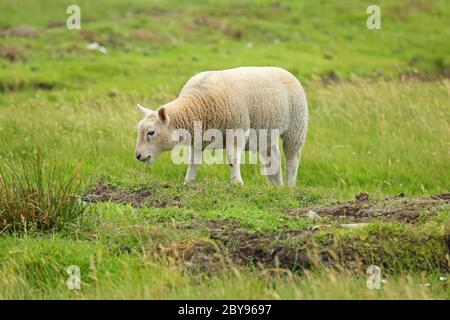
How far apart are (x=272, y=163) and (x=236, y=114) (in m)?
1.32

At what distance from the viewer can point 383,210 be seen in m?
9.29

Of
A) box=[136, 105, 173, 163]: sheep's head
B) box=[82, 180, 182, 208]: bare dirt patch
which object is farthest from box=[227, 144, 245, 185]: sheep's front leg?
box=[82, 180, 182, 208]: bare dirt patch

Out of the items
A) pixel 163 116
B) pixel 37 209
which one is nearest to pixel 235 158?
pixel 163 116

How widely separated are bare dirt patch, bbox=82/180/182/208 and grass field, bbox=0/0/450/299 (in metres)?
0.03

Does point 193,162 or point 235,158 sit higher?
point 235,158

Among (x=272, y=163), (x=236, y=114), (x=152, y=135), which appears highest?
(x=236, y=114)

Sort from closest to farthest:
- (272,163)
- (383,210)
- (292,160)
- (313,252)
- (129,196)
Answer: (313,252) < (383,210) < (129,196) < (272,163) < (292,160)

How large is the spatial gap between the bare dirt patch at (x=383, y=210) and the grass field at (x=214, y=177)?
26 millimetres

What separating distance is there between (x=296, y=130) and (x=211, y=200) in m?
3.48

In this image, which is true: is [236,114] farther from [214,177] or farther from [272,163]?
[214,177]

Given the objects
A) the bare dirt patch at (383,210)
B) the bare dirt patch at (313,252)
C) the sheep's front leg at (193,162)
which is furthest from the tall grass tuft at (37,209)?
the sheep's front leg at (193,162)

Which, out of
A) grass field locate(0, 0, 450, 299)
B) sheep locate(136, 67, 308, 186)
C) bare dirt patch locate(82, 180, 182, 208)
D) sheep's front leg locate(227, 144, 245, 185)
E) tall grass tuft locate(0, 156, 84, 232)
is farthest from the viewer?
sheep's front leg locate(227, 144, 245, 185)

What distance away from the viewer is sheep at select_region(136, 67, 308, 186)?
11.5 meters

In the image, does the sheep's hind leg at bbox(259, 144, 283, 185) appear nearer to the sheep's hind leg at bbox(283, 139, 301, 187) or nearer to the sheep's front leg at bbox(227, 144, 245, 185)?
the sheep's hind leg at bbox(283, 139, 301, 187)
